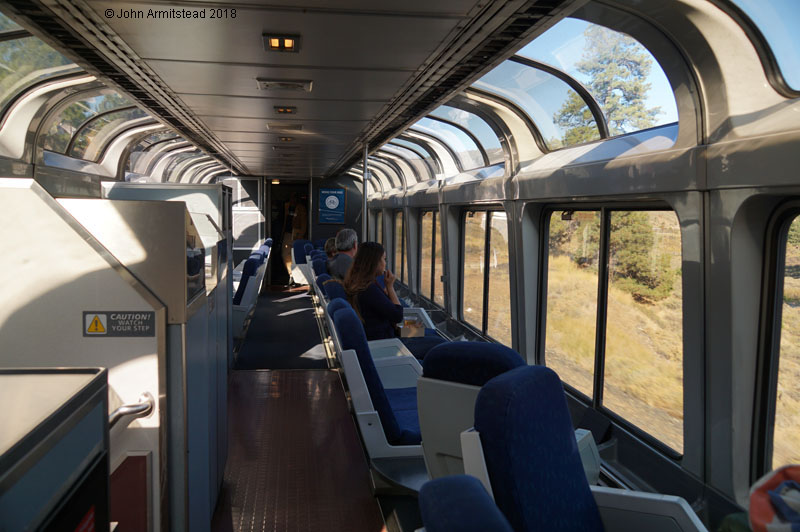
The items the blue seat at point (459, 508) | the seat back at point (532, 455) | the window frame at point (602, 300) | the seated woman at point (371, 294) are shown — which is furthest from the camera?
the seated woman at point (371, 294)

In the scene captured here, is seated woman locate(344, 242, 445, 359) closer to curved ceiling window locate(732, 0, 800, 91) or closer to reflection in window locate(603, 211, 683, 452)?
reflection in window locate(603, 211, 683, 452)

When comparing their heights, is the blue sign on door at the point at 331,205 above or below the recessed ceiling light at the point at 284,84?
below

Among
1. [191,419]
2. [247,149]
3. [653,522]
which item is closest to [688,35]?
[653,522]

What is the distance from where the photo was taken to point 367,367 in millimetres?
3719

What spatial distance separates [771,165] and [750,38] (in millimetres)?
755

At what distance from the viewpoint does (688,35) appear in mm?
3324

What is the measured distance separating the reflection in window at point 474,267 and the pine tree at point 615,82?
3.12 metres

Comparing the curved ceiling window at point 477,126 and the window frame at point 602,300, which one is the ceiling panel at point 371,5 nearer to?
the window frame at point 602,300

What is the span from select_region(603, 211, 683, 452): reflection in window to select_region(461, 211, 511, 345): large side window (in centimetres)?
236

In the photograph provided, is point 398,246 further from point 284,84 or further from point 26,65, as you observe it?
point 284,84

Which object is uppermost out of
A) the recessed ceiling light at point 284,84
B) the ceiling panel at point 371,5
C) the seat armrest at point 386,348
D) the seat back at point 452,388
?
the recessed ceiling light at point 284,84

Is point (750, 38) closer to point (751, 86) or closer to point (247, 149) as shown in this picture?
point (751, 86)

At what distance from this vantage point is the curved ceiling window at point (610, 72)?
3.90 m

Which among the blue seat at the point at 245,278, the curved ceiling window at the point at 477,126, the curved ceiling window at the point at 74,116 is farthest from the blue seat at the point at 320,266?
the curved ceiling window at the point at 74,116
